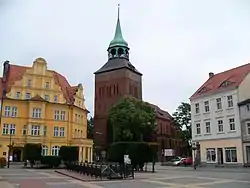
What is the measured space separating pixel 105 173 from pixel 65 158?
70.3 ft

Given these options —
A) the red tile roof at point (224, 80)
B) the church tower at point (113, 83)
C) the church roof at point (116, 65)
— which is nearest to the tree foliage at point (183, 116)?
the church tower at point (113, 83)

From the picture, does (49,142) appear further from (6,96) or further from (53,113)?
(6,96)

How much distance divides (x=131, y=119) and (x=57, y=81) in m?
16.1

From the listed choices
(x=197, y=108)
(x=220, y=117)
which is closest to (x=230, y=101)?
(x=220, y=117)

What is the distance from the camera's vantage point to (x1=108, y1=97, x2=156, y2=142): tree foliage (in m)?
62.2

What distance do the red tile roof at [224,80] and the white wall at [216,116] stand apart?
3.29 feet

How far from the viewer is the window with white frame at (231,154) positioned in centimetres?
4552

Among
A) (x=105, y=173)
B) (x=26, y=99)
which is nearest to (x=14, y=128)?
(x=26, y=99)

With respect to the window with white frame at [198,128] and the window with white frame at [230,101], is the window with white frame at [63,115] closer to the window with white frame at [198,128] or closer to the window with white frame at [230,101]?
→ the window with white frame at [198,128]

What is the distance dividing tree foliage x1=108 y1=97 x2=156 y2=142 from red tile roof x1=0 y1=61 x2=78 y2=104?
9247 millimetres

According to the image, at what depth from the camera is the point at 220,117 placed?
160ft

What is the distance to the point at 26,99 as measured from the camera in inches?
2317

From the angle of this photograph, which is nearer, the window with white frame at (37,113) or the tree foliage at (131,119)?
the window with white frame at (37,113)

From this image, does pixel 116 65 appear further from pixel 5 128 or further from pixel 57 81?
pixel 5 128
